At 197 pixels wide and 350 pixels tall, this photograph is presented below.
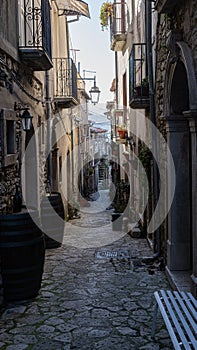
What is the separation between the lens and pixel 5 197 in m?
6.50

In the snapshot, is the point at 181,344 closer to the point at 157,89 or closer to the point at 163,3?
the point at 163,3

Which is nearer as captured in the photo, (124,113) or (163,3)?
(163,3)

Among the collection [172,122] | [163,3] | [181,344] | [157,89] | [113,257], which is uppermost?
[163,3]

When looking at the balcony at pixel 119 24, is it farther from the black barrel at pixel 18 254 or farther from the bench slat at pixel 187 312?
the bench slat at pixel 187 312

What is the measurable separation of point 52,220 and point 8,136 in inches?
97.5

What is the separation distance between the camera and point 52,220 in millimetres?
8859

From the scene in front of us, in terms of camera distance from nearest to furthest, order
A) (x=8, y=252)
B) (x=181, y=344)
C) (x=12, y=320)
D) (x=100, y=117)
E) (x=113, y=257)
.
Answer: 1. (x=181, y=344)
2. (x=12, y=320)
3. (x=8, y=252)
4. (x=113, y=257)
5. (x=100, y=117)

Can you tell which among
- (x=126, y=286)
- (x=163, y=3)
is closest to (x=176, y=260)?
(x=126, y=286)

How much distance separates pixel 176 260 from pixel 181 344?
3.06 meters

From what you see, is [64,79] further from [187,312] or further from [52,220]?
[187,312]

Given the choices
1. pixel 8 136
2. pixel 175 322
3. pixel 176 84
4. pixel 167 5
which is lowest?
pixel 175 322

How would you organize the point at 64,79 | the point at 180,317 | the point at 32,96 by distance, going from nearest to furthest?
the point at 180,317
the point at 32,96
the point at 64,79

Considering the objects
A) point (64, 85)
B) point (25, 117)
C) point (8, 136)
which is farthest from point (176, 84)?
point (64, 85)

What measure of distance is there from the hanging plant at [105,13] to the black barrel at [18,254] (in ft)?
37.1
